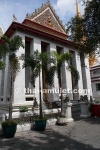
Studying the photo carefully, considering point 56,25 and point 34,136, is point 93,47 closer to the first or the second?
point 34,136

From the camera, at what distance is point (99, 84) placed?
27.6 meters

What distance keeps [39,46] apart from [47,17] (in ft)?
18.9

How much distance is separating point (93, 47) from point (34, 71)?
5.64 meters

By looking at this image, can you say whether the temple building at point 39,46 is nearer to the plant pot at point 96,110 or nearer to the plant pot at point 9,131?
the plant pot at point 96,110

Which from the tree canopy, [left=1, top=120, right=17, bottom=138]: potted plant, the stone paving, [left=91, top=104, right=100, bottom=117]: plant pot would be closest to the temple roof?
the tree canopy

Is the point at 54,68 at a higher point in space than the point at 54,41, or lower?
lower

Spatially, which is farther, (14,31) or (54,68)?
(14,31)

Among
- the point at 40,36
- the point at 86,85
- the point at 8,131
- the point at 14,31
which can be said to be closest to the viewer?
the point at 8,131

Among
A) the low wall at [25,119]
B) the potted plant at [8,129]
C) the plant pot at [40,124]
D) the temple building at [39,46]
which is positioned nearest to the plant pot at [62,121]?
the low wall at [25,119]

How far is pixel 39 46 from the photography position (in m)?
15.8

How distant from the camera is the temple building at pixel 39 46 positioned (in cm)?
1392

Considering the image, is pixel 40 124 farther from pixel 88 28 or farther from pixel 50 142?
pixel 88 28

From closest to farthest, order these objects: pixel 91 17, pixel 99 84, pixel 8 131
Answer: pixel 8 131
pixel 91 17
pixel 99 84

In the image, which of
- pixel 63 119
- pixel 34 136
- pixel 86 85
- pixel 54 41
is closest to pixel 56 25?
pixel 54 41
